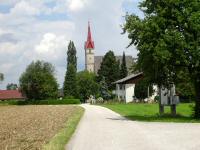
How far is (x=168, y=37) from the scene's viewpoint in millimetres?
33656

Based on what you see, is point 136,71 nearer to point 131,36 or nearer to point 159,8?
point 131,36

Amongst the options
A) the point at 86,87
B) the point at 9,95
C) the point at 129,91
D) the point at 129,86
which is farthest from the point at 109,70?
the point at 9,95

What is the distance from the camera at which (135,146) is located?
17.0 metres

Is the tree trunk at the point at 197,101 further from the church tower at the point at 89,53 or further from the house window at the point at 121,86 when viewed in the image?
the church tower at the point at 89,53

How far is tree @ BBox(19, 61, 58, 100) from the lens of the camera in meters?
117

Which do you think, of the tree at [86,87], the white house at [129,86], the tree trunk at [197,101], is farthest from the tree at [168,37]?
the tree at [86,87]

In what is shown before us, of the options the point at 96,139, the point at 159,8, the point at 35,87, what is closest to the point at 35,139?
the point at 96,139

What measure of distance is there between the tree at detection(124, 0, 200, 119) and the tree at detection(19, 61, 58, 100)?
81.5 metres

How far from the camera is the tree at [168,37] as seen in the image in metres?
33.6

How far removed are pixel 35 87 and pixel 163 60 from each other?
86.8 meters

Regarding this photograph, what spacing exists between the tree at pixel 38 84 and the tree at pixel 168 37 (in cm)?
8147

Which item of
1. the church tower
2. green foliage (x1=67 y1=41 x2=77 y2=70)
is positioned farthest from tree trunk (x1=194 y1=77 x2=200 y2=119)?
the church tower

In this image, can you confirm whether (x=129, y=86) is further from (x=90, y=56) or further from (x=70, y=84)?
(x=90, y=56)

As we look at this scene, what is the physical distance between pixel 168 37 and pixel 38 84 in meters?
86.7
